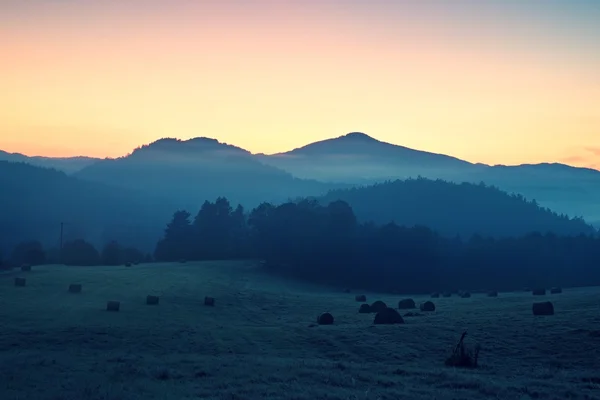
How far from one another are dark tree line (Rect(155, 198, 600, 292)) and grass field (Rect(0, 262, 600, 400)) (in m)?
45.9

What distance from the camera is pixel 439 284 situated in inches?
4176

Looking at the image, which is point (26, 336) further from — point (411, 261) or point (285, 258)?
point (411, 261)

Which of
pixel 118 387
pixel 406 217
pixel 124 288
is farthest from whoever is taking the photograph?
pixel 406 217

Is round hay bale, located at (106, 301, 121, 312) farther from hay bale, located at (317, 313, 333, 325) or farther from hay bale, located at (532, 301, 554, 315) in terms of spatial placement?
hay bale, located at (532, 301, 554, 315)

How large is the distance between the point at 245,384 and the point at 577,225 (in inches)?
7550

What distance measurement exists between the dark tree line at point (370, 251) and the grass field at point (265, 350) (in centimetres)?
4595

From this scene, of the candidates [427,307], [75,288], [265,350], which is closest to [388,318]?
[265,350]

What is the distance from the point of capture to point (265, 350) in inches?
1321

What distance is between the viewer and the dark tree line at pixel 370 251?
4146 inches

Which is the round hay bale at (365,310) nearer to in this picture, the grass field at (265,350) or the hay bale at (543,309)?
the grass field at (265,350)

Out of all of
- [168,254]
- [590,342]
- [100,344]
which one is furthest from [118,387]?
[168,254]

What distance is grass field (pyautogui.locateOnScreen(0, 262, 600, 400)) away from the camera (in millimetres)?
21562

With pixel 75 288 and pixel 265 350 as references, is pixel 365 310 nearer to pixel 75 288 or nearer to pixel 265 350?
pixel 265 350

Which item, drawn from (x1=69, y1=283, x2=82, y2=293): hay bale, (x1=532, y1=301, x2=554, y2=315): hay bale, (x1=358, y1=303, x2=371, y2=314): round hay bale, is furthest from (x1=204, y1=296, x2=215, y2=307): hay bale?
(x1=532, y1=301, x2=554, y2=315): hay bale
